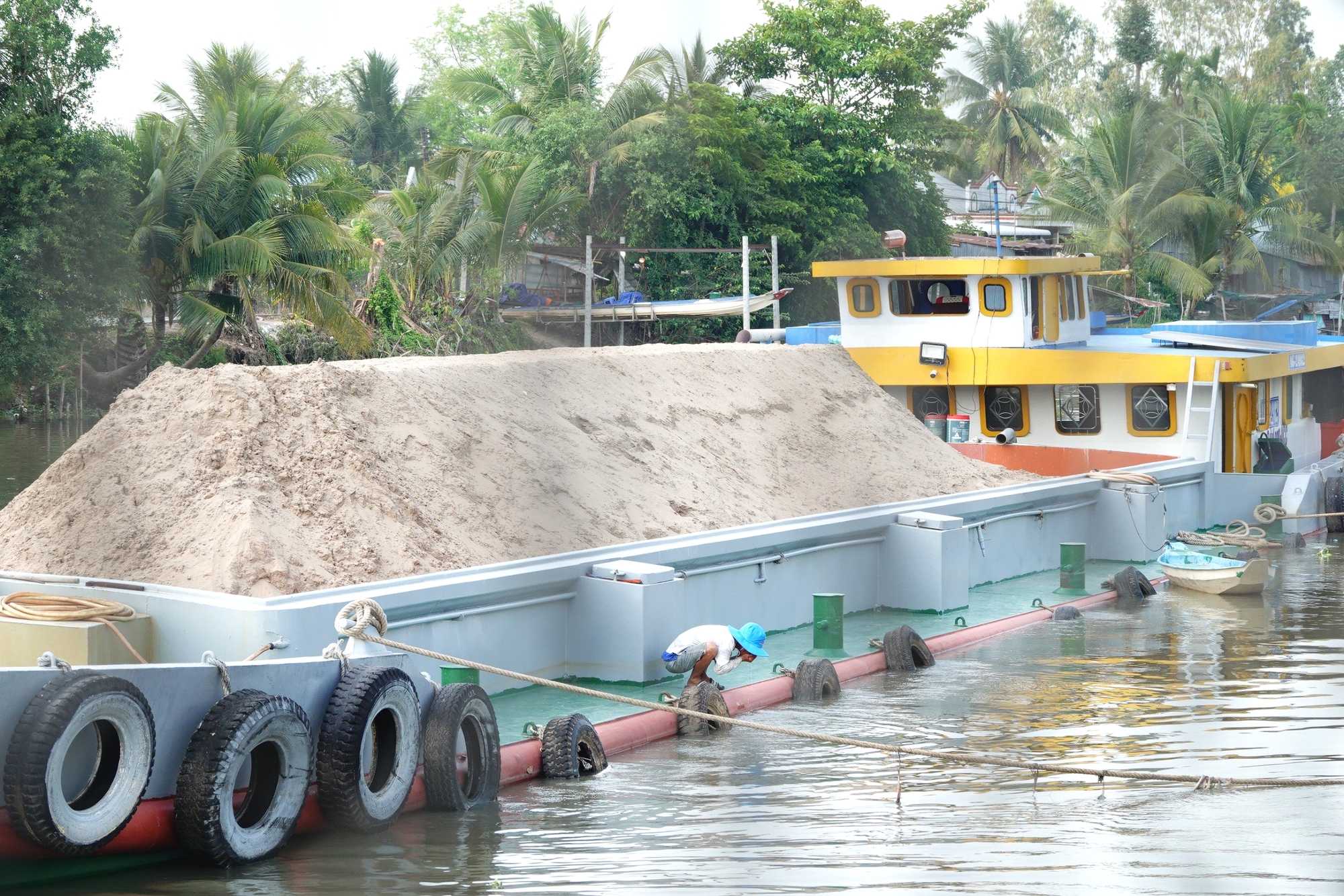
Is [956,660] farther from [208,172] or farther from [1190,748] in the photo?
[208,172]

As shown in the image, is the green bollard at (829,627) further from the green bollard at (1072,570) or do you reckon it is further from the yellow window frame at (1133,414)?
the yellow window frame at (1133,414)

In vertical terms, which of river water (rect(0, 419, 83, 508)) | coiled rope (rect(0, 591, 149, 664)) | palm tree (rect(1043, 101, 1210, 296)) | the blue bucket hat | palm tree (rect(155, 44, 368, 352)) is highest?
palm tree (rect(1043, 101, 1210, 296))

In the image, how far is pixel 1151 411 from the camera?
621 inches

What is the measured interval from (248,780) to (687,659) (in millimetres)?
3339

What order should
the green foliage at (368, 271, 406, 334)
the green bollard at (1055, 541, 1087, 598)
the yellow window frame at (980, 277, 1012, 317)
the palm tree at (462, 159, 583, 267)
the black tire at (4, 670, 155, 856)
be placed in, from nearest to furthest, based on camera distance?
the black tire at (4, 670, 155, 856) → the palm tree at (462, 159, 583, 267) → the green bollard at (1055, 541, 1087, 598) → the yellow window frame at (980, 277, 1012, 317) → the green foliage at (368, 271, 406, 334)

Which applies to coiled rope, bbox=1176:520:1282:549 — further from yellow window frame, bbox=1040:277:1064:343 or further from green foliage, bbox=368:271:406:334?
green foliage, bbox=368:271:406:334

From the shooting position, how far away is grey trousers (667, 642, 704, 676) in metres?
7.71

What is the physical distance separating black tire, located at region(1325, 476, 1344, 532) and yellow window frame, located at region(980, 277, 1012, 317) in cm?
500

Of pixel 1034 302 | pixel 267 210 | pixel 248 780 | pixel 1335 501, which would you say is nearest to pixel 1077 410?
pixel 1034 302

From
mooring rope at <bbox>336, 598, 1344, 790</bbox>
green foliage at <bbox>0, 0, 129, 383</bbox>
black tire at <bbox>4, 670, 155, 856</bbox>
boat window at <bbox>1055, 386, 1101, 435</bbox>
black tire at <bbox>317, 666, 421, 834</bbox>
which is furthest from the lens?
boat window at <bbox>1055, 386, 1101, 435</bbox>

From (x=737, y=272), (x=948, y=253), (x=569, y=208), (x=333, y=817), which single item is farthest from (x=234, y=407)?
(x=948, y=253)

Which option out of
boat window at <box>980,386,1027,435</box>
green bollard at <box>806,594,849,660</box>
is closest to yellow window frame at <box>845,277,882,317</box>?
boat window at <box>980,386,1027,435</box>

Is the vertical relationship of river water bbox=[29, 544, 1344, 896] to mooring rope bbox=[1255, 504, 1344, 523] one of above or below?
below

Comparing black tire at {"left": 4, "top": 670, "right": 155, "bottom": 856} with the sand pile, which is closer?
black tire at {"left": 4, "top": 670, "right": 155, "bottom": 856}
